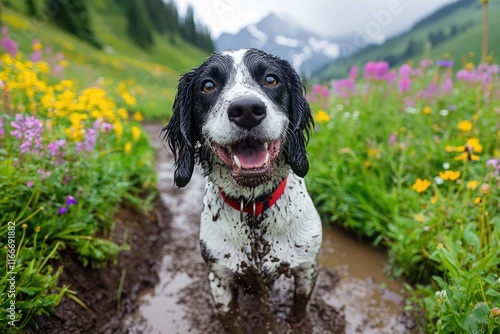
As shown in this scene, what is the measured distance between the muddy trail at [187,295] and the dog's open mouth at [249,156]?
1.40 meters

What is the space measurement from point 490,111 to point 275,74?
11.2 ft

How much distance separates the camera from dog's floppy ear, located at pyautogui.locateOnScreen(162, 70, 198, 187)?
2.11 metres

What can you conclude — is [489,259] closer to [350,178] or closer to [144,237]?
[350,178]

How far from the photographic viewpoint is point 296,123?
2.11 m

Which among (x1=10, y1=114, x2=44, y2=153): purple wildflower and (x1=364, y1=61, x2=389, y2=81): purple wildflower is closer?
(x1=10, y1=114, x2=44, y2=153): purple wildflower

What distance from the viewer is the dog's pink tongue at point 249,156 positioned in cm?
175

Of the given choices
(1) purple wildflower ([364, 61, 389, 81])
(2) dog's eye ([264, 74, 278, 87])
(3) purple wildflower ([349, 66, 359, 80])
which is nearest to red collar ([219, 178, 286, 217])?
(2) dog's eye ([264, 74, 278, 87])

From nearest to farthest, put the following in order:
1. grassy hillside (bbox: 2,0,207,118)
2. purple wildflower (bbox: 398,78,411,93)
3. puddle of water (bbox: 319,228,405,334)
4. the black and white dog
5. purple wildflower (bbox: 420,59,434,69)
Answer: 1. the black and white dog
2. puddle of water (bbox: 319,228,405,334)
3. purple wildflower (bbox: 398,78,411,93)
4. purple wildflower (bbox: 420,59,434,69)
5. grassy hillside (bbox: 2,0,207,118)

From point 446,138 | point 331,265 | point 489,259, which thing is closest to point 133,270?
point 331,265

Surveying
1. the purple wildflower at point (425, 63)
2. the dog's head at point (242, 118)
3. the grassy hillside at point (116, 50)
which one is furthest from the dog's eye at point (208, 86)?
the grassy hillside at point (116, 50)

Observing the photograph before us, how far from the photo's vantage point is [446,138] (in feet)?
12.2

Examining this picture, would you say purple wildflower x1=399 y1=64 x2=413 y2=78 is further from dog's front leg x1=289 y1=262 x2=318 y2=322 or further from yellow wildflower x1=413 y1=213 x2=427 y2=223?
dog's front leg x1=289 y1=262 x2=318 y2=322

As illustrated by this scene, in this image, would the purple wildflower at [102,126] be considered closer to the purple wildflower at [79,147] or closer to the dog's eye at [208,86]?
the purple wildflower at [79,147]
